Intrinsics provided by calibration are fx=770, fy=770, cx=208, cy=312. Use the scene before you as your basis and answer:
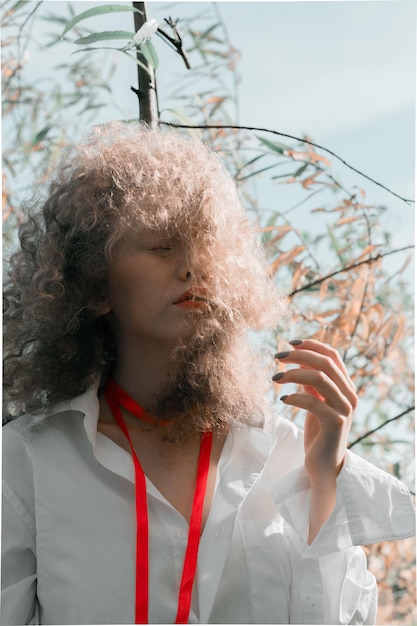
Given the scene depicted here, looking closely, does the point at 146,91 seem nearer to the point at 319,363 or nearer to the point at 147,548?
the point at 319,363

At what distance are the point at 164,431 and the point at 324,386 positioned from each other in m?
0.24

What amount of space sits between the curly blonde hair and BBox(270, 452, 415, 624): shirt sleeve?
0.17 metres

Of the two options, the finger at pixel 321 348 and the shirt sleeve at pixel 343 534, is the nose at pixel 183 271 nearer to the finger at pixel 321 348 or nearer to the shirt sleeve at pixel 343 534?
the finger at pixel 321 348

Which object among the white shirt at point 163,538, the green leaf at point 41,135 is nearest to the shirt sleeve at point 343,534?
the white shirt at point 163,538

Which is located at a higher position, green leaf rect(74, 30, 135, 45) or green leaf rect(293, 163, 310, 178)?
green leaf rect(74, 30, 135, 45)

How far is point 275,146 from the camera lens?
56.3 inches

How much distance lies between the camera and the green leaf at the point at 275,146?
143 centimetres

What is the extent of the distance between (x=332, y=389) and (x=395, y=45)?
79cm

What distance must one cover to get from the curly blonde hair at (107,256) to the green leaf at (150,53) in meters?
0.15

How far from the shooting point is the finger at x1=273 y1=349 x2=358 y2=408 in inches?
38.8

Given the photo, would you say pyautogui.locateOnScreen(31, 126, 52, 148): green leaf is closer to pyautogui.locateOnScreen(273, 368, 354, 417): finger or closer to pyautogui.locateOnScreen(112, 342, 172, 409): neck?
pyautogui.locateOnScreen(112, 342, 172, 409): neck

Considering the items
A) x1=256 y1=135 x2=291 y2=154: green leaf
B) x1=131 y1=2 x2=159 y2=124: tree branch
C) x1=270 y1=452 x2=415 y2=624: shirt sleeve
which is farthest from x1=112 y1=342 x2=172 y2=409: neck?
x1=256 y1=135 x2=291 y2=154: green leaf

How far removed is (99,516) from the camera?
995mm

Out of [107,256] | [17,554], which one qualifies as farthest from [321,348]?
[17,554]
